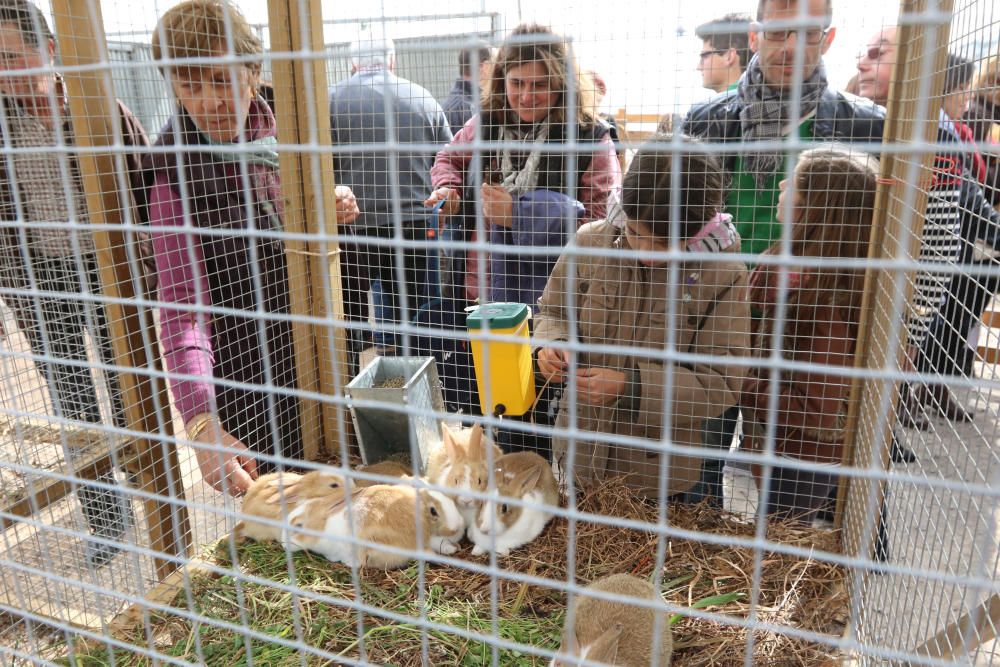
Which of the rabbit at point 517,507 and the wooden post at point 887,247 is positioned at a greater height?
the wooden post at point 887,247

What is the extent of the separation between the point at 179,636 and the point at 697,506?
1534mm

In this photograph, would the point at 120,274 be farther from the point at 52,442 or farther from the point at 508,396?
the point at 508,396

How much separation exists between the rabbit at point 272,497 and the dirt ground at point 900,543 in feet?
0.55

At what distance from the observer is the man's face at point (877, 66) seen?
209cm

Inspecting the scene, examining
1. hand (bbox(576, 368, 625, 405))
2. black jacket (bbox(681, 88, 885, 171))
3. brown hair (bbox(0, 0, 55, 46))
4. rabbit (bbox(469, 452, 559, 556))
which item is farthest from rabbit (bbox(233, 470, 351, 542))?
black jacket (bbox(681, 88, 885, 171))

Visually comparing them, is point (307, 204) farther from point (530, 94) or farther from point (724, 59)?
point (724, 59)

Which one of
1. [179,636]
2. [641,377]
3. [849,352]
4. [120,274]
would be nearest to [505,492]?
[641,377]

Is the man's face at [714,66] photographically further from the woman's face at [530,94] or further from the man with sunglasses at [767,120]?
the woman's face at [530,94]

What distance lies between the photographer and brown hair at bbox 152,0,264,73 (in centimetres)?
195

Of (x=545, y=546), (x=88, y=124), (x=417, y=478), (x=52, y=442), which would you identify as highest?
(x=88, y=124)

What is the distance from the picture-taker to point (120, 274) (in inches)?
75.0

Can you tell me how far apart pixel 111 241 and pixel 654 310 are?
1.56 meters

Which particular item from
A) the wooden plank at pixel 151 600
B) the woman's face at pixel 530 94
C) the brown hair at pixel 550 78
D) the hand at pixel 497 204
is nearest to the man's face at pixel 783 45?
the brown hair at pixel 550 78

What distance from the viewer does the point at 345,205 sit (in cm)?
255
